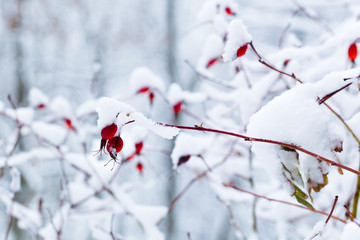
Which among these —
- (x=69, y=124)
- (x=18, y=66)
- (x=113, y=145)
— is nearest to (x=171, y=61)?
(x=18, y=66)

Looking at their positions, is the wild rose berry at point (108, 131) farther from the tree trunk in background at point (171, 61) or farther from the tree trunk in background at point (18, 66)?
the tree trunk in background at point (171, 61)

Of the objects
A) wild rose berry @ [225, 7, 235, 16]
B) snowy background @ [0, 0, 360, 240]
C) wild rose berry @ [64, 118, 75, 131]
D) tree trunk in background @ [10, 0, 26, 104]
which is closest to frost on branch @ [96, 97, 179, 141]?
snowy background @ [0, 0, 360, 240]

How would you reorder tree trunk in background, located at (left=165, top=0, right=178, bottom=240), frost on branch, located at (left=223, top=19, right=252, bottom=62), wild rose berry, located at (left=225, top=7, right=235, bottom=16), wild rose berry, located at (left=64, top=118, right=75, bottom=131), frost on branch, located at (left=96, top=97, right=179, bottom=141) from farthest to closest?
1. tree trunk in background, located at (left=165, top=0, right=178, bottom=240)
2. wild rose berry, located at (left=64, top=118, right=75, bottom=131)
3. wild rose berry, located at (left=225, top=7, right=235, bottom=16)
4. frost on branch, located at (left=223, top=19, right=252, bottom=62)
5. frost on branch, located at (left=96, top=97, right=179, bottom=141)

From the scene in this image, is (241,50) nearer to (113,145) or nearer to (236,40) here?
(236,40)

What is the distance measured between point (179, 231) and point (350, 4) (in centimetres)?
636

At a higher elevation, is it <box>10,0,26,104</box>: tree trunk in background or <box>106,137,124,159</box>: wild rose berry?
<box>106,137,124,159</box>: wild rose berry

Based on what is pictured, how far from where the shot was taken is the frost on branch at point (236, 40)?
0.66 m

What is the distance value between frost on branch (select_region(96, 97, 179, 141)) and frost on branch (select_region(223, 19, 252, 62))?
224 mm

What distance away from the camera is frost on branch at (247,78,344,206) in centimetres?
53

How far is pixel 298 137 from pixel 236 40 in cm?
25

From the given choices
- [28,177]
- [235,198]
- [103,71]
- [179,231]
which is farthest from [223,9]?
[179,231]

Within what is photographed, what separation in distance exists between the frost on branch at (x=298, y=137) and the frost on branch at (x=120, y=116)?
0.53 ft

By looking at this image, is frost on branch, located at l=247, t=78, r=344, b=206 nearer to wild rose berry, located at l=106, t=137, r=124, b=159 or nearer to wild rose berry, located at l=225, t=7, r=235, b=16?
wild rose berry, located at l=106, t=137, r=124, b=159

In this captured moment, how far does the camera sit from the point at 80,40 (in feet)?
19.5
